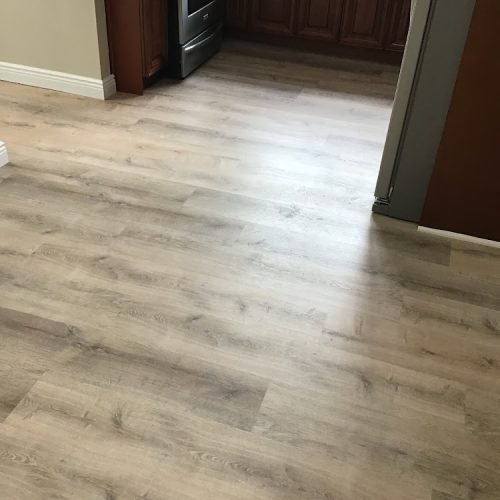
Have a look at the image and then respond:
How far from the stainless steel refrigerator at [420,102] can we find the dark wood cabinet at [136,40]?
1583mm

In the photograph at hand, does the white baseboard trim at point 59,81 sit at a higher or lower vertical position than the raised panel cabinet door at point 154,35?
lower

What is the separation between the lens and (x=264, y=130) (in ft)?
10.5

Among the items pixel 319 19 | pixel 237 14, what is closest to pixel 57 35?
pixel 237 14

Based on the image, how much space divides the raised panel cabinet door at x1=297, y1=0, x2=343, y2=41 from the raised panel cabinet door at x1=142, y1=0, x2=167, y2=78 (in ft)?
3.61

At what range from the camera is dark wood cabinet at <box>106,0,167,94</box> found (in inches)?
125

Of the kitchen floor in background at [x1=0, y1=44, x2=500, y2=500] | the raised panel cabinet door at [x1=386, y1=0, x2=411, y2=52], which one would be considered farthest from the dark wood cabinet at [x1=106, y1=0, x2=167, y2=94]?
the raised panel cabinet door at [x1=386, y1=0, x2=411, y2=52]

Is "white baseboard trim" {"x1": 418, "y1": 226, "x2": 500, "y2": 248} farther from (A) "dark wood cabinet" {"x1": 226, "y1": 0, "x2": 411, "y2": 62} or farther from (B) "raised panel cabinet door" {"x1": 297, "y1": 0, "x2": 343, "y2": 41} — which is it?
(B) "raised panel cabinet door" {"x1": 297, "y1": 0, "x2": 343, "y2": 41}

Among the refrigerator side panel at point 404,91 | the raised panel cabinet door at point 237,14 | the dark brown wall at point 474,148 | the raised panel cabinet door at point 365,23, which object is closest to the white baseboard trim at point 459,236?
the dark brown wall at point 474,148

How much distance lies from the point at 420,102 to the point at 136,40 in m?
1.69

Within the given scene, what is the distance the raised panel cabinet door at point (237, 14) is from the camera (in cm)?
423

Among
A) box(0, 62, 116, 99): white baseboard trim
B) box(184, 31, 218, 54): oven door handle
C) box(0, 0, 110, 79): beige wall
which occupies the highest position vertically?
box(0, 0, 110, 79): beige wall

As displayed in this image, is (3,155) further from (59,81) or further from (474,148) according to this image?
(474,148)

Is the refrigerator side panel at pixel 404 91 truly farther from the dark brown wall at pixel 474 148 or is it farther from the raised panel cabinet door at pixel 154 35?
the raised panel cabinet door at pixel 154 35

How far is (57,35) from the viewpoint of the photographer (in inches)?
130
